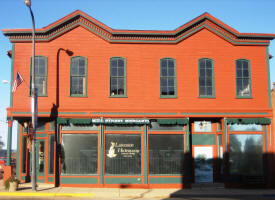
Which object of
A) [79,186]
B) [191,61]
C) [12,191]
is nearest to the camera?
[12,191]

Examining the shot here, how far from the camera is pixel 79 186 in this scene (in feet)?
61.4

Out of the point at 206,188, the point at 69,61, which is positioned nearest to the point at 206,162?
Result: the point at 206,188

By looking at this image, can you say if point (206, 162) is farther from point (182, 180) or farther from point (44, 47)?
point (44, 47)

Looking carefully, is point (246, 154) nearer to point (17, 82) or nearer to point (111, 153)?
point (111, 153)

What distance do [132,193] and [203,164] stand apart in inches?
218

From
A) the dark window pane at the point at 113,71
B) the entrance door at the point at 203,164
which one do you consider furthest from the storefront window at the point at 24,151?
the entrance door at the point at 203,164

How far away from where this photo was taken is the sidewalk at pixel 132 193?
16609 mm

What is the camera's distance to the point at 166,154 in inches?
763

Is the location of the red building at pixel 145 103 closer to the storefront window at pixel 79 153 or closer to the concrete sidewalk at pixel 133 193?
the storefront window at pixel 79 153

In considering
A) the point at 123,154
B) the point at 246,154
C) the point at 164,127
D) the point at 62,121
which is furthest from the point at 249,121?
the point at 62,121

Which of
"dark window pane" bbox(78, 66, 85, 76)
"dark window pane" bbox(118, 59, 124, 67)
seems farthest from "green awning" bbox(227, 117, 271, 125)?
"dark window pane" bbox(78, 66, 85, 76)

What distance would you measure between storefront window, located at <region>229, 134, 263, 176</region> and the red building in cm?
6

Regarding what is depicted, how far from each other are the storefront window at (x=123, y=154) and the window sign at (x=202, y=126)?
3.91 m

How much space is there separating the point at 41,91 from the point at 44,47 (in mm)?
2675
